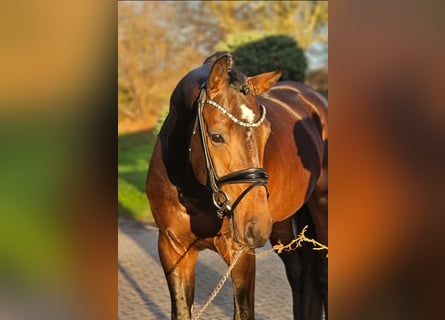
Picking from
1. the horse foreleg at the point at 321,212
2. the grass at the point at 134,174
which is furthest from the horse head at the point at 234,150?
the grass at the point at 134,174

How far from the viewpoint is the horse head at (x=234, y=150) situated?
2.05 m

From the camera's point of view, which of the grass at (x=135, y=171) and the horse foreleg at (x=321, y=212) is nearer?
the horse foreleg at (x=321, y=212)

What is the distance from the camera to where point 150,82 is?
1566cm

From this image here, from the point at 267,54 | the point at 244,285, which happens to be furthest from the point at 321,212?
the point at 267,54

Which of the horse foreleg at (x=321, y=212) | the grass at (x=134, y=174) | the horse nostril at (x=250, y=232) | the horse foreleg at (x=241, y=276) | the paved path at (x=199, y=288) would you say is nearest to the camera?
the horse nostril at (x=250, y=232)

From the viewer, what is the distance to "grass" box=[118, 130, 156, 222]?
10.9 metres

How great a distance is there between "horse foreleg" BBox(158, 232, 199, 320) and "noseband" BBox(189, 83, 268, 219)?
2.12ft

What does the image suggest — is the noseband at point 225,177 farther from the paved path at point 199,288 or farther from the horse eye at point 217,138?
the paved path at point 199,288

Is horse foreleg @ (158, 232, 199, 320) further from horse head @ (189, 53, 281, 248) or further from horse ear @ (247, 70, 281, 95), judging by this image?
horse ear @ (247, 70, 281, 95)

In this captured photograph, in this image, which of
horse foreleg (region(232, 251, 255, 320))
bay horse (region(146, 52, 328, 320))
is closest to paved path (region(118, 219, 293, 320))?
bay horse (region(146, 52, 328, 320))
